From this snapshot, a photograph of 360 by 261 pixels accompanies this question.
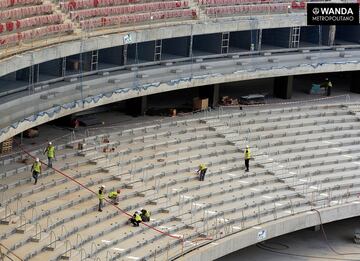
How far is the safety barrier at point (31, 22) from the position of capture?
56188 mm

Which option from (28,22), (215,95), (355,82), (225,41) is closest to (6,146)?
(28,22)

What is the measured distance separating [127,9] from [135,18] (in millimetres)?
792

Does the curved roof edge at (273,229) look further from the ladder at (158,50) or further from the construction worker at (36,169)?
the ladder at (158,50)

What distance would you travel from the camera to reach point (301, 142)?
65.9 metres

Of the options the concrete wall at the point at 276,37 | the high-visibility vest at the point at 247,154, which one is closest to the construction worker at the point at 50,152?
the high-visibility vest at the point at 247,154

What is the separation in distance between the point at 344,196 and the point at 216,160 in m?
6.59

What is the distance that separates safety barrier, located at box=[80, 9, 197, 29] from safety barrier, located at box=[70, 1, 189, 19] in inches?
18.6

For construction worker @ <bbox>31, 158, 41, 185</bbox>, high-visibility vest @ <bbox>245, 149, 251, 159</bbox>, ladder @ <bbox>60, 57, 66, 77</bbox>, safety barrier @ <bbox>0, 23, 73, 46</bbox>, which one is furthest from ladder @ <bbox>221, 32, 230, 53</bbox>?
construction worker @ <bbox>31, 158, 41, 185</bbox>

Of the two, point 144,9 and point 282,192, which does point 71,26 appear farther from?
point 282,192

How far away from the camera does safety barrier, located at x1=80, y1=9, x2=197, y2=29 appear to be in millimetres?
61875

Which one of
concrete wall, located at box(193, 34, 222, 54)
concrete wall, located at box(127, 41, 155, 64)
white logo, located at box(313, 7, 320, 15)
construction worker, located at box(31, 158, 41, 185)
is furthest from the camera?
white logo, located at box(313, 7, 320, 15)

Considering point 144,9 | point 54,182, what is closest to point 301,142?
point 144,9

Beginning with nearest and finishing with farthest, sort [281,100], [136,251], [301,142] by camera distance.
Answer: [136,251], [301,142], [281,100]

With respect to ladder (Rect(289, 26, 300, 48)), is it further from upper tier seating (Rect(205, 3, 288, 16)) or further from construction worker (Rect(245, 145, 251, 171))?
construction worker (Rect(245, 145, 251, 171))
